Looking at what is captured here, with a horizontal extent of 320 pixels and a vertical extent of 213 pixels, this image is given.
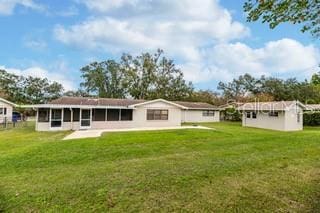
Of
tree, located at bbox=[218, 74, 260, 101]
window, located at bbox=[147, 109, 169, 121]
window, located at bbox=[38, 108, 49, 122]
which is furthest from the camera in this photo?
tree, located at bbox=[218, 74, 260, 101]

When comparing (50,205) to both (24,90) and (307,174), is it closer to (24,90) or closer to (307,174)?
(307,174)

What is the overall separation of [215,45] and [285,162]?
49.4ft

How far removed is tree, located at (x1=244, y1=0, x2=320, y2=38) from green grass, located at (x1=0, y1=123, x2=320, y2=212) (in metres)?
3.65

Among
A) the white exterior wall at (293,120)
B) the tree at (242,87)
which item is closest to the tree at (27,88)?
the tree at (242,87)

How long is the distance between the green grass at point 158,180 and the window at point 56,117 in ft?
29.3

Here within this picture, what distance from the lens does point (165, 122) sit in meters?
22.7

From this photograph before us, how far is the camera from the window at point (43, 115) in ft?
59.1

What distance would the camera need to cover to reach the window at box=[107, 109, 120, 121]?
20.3 m

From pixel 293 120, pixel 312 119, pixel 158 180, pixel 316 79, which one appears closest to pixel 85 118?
pixel 158 180

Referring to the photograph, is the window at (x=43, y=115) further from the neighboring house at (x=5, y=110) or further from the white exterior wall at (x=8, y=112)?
the white exterior wall at (x=8, y=112)

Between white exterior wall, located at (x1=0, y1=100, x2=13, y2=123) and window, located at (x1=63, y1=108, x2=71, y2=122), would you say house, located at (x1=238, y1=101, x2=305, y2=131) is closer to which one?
window, located at (x1=63, y1=108, x2=71, y2=122)

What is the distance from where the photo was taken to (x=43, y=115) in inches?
714

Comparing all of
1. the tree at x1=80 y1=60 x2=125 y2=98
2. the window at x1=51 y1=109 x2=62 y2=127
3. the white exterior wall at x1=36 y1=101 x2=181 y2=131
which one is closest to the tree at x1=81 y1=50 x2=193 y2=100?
the tree at x1=80 y1=60 x2=125 y2=98

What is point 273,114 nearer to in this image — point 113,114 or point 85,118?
point 113,114
